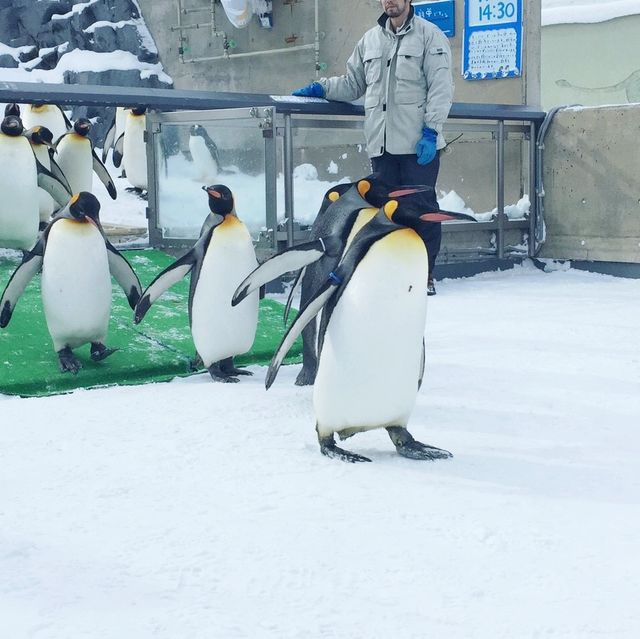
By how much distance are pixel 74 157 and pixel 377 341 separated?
4.77m

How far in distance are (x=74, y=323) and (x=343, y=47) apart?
22.9ft

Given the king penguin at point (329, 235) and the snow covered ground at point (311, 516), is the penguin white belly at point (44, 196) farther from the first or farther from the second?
the king penguin at point (329, 235)

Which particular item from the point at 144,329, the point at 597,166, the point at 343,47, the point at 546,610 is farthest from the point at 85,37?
the point at 546,610

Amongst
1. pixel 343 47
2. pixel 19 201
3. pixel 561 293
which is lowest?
pixel 561 293

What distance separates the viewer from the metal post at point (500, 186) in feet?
23.2

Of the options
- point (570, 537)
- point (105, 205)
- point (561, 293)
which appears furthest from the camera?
point (105, 205)

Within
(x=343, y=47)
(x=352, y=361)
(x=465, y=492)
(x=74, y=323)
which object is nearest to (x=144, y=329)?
(x=74, y=323)

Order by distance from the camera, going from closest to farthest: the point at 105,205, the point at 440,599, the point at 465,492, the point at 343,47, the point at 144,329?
the point at 440,599 < the point at 465,492 < the point at 144,329 < the point at 105,205 < the point at 343,47

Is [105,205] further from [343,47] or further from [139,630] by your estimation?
[139,630]

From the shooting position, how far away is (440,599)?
179 centimetres

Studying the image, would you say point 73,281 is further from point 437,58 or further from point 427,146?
point 437,58

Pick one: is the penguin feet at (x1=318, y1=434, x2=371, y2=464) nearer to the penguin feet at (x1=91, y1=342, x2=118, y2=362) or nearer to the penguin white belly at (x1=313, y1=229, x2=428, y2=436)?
the penguin white belly at (x1=313, y1=229, x2=428, y2=436)

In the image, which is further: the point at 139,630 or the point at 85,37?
the point at 85,37

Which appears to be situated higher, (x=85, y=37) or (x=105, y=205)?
(x=85, y=37)
